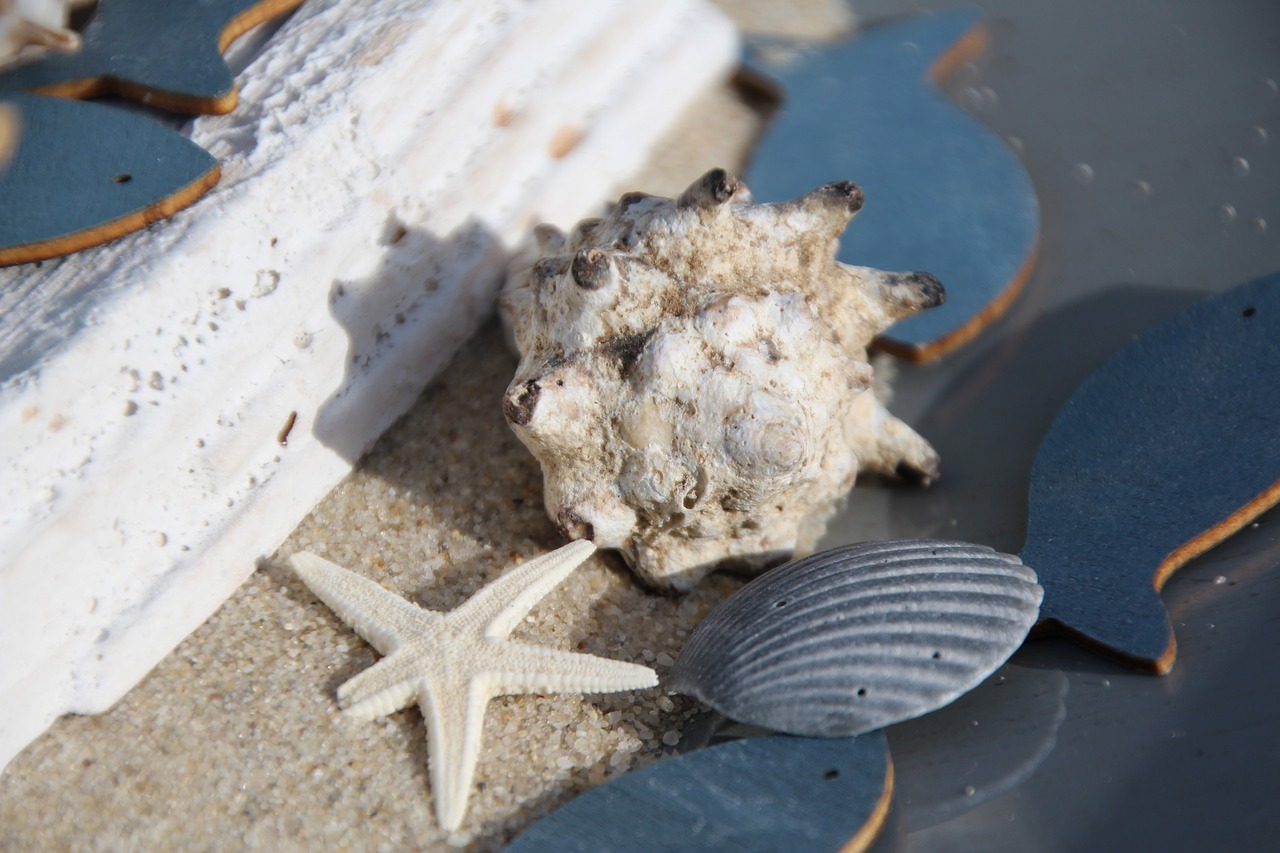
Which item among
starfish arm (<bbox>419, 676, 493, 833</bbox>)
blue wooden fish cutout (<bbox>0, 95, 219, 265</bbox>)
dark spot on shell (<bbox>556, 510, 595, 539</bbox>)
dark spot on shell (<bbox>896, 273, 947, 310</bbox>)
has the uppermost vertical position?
blue wooden fish cutout (<bbox>0, 95, 219, 265</bbox>)

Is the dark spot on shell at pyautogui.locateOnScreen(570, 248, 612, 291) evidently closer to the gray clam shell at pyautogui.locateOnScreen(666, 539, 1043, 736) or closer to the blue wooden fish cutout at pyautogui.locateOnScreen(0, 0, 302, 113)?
the gray clam shell at pyautogui.locateOnScreen(666, 539, 1043, 736)

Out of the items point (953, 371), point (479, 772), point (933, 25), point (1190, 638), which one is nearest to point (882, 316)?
point (953, 371)

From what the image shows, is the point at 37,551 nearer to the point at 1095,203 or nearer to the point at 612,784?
the point at 612,784

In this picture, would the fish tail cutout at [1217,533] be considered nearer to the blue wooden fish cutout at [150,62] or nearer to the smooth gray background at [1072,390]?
the smooth gray background at [1072,390]

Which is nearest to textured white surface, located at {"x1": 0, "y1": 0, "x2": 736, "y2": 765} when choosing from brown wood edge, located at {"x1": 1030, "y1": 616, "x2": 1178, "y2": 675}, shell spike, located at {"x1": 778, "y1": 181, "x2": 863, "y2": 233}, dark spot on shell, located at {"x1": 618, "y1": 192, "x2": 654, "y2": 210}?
dark spot on shell, located at {"x1": 618, "y1": 192, "x2": 654, "y2": 210}

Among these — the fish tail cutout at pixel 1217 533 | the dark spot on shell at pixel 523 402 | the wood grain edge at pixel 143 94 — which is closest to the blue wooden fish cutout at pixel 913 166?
the fish tail cutout at pixel 1217 533

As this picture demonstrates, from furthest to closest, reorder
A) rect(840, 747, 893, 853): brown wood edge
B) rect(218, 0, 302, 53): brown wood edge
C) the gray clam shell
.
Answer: rect(218, 0, 302, 53): brown wood edge → the gray clam shell → rect(840, 747, 893, 853): brown wood edge
